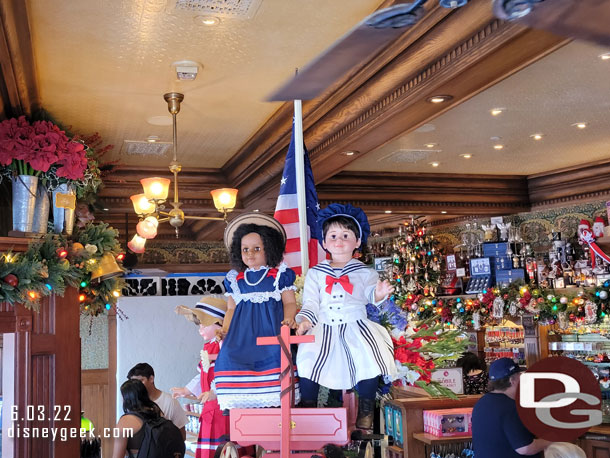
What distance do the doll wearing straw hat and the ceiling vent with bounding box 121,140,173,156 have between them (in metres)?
3.89

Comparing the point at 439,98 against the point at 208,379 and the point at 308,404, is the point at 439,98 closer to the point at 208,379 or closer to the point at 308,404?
the point at 208,379

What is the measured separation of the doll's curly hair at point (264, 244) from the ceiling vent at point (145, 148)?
4135 mm

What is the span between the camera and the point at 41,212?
12.8ft

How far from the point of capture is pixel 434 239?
10.6m

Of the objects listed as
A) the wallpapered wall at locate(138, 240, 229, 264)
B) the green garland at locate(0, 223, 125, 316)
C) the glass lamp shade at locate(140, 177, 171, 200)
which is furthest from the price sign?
the wallpapered wall at locate(138, 240, 229, 264)

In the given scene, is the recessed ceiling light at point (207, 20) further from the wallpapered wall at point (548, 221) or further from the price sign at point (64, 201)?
the wallpapered wall at point (548, 221)

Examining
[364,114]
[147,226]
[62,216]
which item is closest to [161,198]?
[147,226]

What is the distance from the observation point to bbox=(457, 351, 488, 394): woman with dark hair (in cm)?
662

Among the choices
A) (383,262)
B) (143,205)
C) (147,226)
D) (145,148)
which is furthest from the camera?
(383,262)

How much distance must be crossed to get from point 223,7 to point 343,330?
215cm

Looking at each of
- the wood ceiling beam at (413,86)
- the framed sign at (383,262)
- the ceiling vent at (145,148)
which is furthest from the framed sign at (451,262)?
the ceiling vent at (145,148)

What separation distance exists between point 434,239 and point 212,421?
8.32 meters

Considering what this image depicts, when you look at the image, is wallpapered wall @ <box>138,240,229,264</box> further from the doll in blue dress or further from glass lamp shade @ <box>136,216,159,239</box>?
the doll in blue dress

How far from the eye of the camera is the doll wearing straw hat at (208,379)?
246cm
